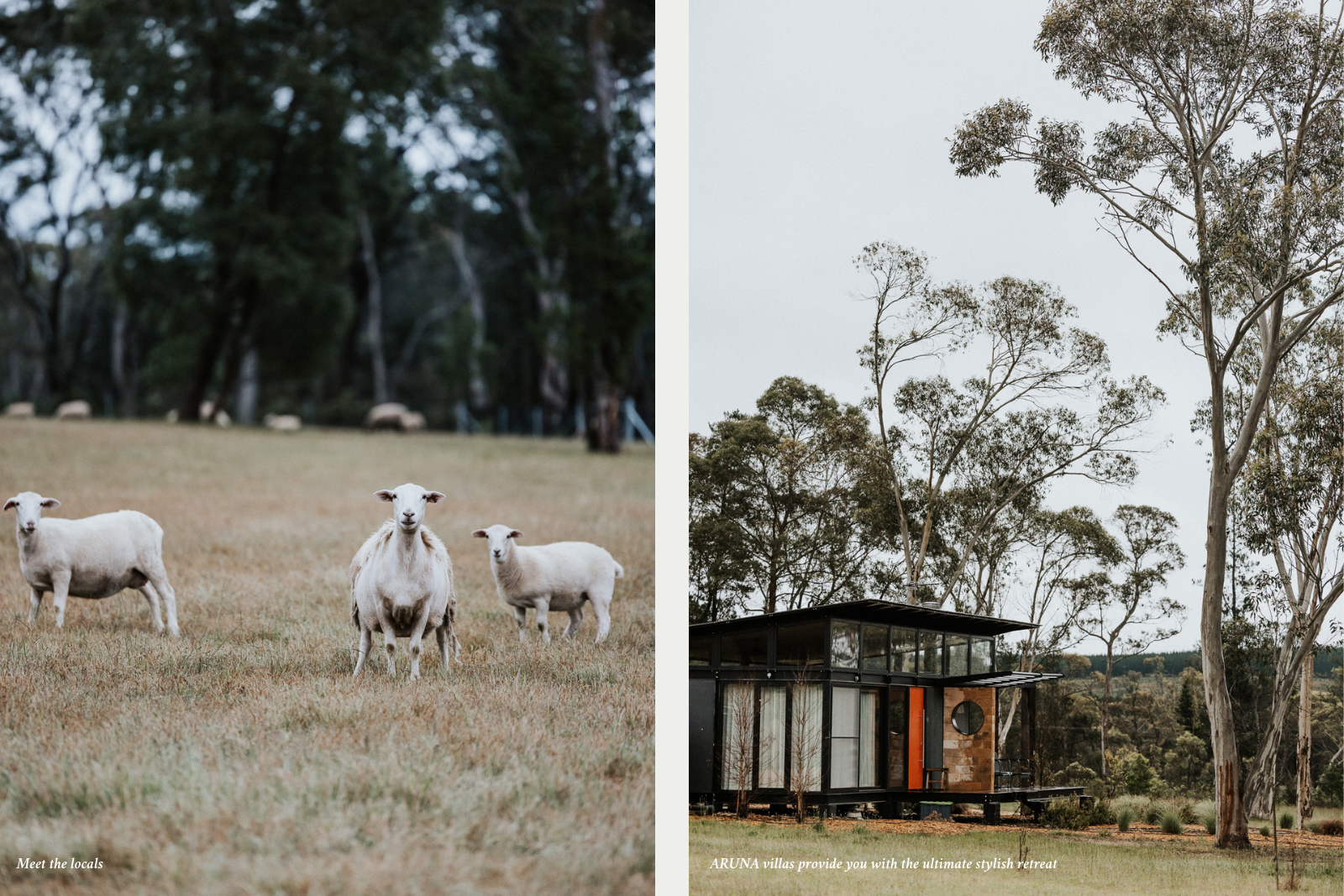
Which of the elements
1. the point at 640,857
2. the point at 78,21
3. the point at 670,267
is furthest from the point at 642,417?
the point at 640,857

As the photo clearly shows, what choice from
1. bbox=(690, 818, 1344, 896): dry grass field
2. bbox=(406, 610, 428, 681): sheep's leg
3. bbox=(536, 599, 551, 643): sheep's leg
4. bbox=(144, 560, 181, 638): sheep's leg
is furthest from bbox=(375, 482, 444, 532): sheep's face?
bbox=(690, 818, 1344, 896): dry grass field

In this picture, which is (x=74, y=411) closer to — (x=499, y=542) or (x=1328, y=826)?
(x=499, y=542)

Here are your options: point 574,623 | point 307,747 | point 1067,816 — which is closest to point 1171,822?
point 1067,816

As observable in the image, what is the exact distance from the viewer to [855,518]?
10.2 m

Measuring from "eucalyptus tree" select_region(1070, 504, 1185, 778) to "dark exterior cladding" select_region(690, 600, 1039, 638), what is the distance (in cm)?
58

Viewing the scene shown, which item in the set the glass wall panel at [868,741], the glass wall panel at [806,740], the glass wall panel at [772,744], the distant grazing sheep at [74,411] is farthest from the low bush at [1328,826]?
the distant grazing sheep at [74,411]

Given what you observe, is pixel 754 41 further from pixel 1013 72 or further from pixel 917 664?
pixel 917 664

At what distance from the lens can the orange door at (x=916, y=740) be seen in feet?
30.8

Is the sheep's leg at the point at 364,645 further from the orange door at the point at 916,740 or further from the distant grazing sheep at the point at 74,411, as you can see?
the distant grazing sheep at the point at 74,411

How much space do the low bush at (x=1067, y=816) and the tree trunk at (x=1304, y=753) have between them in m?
1.74

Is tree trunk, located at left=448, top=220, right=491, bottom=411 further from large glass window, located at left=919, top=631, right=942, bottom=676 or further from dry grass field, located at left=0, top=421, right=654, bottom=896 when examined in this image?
large glass window, located at left=919, top=631, right=942, bottom=676

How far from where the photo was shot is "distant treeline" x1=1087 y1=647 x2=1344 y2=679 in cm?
942

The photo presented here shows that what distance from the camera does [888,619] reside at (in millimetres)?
9609

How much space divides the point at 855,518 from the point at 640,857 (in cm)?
455
